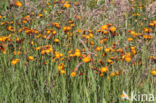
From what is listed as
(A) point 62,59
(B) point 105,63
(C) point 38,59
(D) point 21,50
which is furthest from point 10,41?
(B) point 105,63

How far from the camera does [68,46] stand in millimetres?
2377

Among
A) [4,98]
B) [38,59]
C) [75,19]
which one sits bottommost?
[4,98]

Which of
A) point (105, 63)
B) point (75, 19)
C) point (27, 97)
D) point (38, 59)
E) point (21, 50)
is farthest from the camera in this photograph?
point (75, 19)

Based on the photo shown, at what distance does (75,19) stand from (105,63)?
78 centimetres

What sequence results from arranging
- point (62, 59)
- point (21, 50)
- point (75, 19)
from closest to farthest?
1. point (62, 59)
2. point (21, 50)
3. point (75, 19)

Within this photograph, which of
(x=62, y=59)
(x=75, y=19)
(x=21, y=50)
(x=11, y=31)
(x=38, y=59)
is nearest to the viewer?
(x=62, y=59)

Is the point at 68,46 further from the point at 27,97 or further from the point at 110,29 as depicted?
the point at 27,97

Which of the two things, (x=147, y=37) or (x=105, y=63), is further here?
(x=147, y=37)

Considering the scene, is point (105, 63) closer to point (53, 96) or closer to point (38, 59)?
point (53, 96)

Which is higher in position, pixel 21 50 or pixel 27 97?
pixel 21 50

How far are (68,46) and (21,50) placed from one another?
436 millimetres

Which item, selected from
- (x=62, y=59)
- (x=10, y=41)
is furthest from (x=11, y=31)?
(x=62, y=59)

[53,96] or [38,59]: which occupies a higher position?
[38,59]

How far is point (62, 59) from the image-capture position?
198 centimetres
